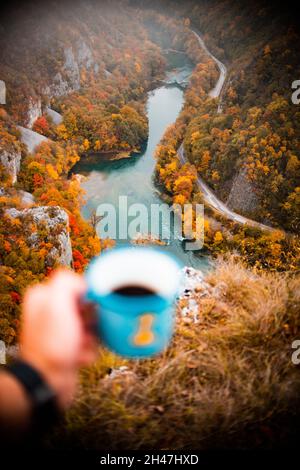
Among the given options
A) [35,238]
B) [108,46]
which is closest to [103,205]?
[35,238]

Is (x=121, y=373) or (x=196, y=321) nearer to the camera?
(x=121, y=373)

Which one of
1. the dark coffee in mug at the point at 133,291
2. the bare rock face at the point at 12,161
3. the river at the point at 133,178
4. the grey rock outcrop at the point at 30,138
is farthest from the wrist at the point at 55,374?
the grey rock outcrop at the point at 30,138

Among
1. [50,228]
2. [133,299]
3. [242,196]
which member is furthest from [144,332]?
[242,196]

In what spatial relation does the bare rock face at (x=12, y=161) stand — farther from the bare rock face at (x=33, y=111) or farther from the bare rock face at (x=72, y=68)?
the bare rock face at (x=72, y=68)

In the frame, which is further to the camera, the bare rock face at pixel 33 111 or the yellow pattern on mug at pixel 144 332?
the bare rock face at pixel 33 111

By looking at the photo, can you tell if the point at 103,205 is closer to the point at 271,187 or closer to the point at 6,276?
the point at 6,276

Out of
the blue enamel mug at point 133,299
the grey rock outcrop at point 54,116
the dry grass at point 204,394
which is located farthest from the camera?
the grey rock outcrop at point 54,116
